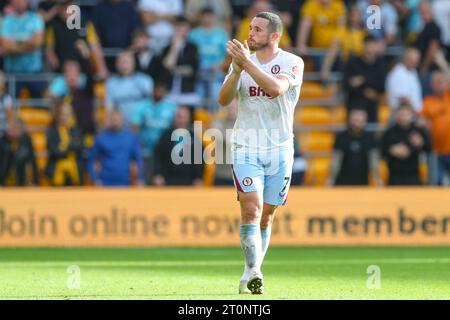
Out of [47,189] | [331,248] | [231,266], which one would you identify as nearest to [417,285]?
[231,266]

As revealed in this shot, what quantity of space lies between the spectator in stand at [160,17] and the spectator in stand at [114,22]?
0.49 m

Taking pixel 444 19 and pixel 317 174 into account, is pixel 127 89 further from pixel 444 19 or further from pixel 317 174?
pixel 444 19

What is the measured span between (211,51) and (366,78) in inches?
121

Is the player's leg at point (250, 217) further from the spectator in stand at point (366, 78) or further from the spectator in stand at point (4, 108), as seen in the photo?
the spectator in stand at point (366, 78)

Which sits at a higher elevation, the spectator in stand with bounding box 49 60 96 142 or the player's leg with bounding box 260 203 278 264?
the spectator in stand with bounding box 49 60 96 142

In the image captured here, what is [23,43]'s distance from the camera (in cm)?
2272

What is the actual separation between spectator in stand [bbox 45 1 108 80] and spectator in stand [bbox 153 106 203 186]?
268 cm

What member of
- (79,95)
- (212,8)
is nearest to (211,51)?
(212,8)

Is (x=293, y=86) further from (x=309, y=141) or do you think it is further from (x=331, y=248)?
(x=309, y=141)

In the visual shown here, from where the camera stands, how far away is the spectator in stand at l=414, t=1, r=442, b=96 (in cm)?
2373

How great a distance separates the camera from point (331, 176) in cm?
2273

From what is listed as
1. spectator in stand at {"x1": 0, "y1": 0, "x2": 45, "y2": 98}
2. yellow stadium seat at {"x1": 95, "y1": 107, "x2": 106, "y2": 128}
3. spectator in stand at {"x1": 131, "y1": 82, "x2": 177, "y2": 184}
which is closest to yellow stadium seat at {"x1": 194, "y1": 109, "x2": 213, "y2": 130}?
spectator in stand at {"x1": 131, "y1": 82, "x2": 177, "y2": 184}

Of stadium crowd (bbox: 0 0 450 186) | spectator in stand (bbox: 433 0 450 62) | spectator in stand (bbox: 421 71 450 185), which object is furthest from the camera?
spectator in stand (bbox: 433 0 450 62)

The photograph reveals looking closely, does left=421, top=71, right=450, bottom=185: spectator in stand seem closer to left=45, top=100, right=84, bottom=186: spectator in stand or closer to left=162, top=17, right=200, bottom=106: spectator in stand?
left=162, top=17, right=200, bottom=106: spectator in stand
